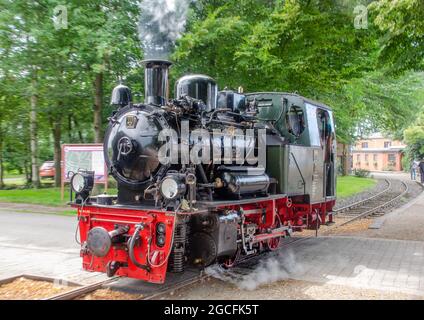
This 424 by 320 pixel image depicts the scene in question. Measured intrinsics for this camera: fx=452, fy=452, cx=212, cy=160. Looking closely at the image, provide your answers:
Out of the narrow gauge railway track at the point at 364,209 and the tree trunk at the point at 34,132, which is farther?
the tree trunk at the point at 34,132

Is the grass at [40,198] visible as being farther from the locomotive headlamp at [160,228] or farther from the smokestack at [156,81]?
the locomotive headlamp at [160,228]

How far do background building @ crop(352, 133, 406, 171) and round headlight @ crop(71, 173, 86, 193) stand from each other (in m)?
56.7

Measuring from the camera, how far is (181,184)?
554cm

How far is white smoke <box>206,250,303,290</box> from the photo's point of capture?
6.54 meters

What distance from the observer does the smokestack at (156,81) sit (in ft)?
21.4

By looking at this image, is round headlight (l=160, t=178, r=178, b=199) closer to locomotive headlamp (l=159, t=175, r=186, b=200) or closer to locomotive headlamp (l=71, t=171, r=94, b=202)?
locomotive headlamp (l=159, t=175, r=186, b=200)

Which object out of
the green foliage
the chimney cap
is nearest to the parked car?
Result: the green foliage

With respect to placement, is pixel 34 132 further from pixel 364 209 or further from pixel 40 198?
pixel 364 209

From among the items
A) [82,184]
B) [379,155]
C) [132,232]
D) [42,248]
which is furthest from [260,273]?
[379,155]

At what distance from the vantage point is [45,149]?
93.2 ft

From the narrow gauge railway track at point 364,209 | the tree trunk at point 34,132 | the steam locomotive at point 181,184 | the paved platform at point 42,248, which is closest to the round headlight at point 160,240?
the steam locomotive at point 181,184
